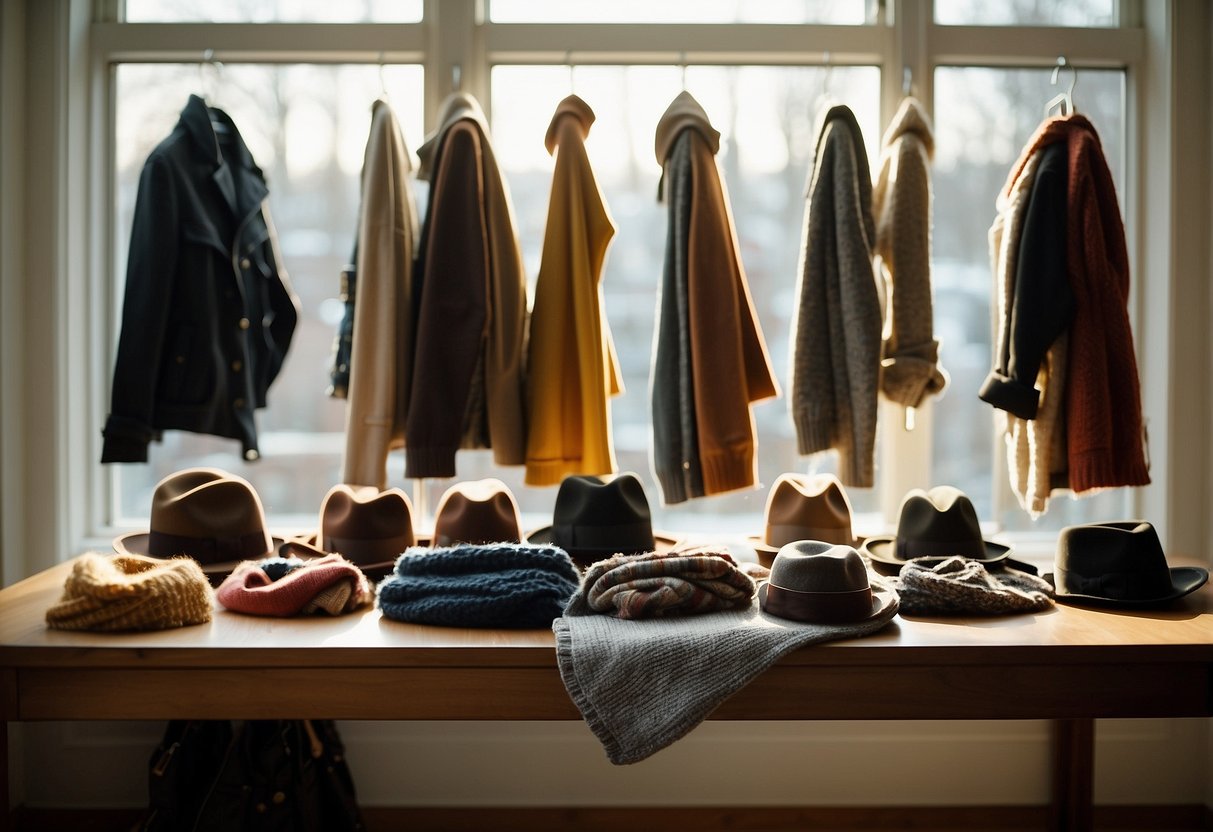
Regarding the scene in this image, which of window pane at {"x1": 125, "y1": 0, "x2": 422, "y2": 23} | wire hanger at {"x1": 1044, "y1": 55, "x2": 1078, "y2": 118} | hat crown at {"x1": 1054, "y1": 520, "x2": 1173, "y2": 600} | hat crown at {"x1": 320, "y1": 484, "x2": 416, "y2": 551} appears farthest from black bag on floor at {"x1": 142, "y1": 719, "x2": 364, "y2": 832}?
wire hanger at {"x1": 1044, "y1": 55, "x2": 1078, "y2": 118}

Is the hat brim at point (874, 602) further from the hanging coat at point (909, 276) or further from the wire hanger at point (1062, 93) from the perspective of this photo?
the wire hanger at point (1062, 93)

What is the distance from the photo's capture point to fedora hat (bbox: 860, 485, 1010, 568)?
2010mm

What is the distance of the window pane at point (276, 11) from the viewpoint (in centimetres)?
264

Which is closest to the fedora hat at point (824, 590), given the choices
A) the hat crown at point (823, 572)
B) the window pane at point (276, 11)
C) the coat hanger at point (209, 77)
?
the hat crown at point (823, 572)

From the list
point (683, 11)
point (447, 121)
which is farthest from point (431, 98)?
point (683, 11)

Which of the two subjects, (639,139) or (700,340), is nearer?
(700,340)

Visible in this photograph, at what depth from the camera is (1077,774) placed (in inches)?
92.0

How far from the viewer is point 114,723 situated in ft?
8.20

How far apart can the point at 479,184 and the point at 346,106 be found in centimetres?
70

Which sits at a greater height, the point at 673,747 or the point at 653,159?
the point at 653,159

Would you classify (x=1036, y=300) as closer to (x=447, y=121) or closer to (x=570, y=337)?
(x=570, y=337)

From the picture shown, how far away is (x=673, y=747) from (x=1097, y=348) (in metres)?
1.43

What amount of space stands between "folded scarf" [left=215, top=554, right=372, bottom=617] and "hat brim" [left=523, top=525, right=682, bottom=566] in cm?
37

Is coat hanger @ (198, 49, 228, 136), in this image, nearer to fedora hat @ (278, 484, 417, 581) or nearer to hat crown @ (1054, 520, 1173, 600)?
fedora hat @ (278, 484, 417, 581)
